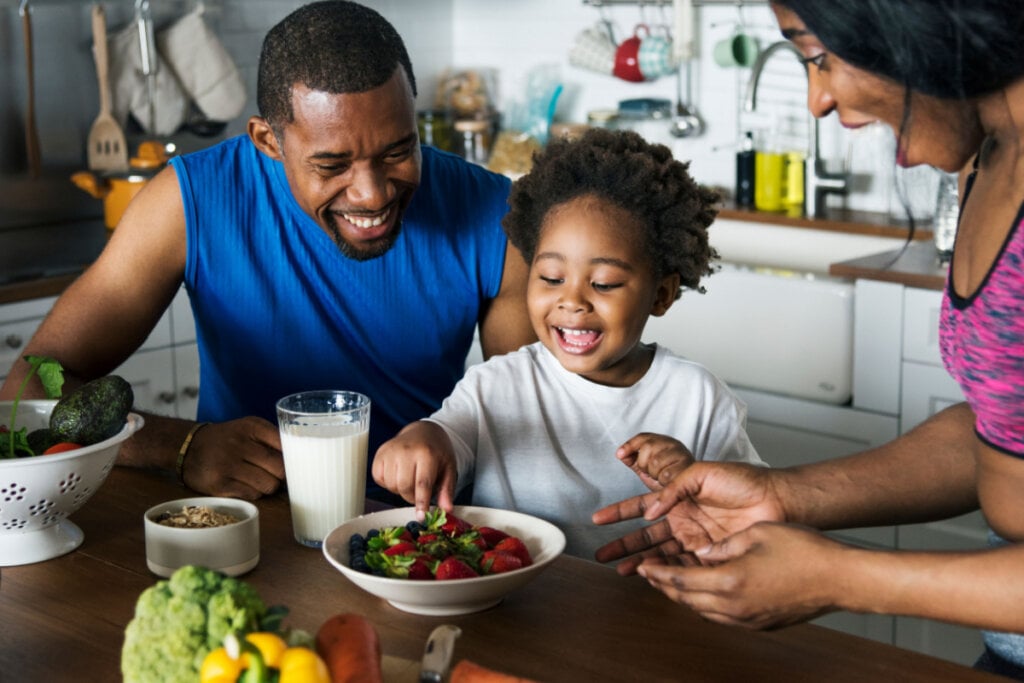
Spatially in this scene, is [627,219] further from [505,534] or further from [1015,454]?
[1015,454]

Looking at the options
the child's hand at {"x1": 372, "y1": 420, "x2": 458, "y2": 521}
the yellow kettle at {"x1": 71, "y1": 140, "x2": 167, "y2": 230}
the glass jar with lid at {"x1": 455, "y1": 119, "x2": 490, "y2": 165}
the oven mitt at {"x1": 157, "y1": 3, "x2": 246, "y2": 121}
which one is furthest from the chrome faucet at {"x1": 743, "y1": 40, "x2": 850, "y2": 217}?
the child's hand at {"x1": 372, "y1": 420, "x2": 458, "y2": 521}

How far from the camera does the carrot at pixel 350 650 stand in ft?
3.22

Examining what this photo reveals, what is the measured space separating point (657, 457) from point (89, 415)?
0.66m

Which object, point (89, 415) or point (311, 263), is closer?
point (89, 415)

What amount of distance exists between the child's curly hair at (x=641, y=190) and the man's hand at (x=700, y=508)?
497 millimetres

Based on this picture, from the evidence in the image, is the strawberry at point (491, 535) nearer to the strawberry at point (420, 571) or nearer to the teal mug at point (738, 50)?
the strawberry at point (420, 571)

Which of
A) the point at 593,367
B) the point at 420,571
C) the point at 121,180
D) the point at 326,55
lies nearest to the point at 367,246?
the point at 326,55

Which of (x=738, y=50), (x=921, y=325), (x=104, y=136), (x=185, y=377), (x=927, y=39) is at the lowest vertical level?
(x=185, y=377)

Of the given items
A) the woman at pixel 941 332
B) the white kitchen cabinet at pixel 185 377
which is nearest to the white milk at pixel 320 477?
the woman at pixel 941 332

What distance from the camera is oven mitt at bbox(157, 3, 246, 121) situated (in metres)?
3.88

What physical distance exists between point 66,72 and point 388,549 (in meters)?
2.82

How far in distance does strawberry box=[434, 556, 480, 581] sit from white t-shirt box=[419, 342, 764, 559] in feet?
1.65

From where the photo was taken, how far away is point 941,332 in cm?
138

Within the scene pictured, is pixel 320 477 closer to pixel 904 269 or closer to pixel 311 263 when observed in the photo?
pixel 311 263
